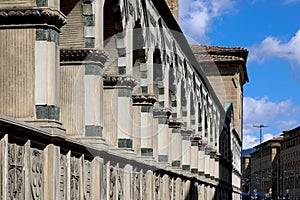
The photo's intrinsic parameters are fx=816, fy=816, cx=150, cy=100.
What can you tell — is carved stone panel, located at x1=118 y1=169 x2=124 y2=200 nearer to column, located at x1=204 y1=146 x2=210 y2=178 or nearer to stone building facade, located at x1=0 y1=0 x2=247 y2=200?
stone building facade, located at x1=0 y1=0 x2=247 y2=200

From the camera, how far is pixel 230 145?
205 ft

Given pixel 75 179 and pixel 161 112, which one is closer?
pixel 75 179

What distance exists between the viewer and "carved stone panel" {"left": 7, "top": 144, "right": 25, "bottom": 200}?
10688 mm

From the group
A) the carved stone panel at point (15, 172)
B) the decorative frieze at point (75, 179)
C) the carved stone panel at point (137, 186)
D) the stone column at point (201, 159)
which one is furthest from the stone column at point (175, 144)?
the carved stone panel at point (15, 172)

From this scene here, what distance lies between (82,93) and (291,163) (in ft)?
430

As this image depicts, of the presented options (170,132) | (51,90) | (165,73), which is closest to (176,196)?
(170,132)

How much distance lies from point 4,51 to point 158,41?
40.7 ft

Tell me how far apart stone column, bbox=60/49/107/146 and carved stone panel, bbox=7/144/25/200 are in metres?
3.87

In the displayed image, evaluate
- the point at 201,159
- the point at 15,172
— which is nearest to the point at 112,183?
the point at 15,172

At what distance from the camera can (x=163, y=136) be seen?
25438 millimetres

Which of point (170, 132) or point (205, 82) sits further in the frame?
point (205, 82)

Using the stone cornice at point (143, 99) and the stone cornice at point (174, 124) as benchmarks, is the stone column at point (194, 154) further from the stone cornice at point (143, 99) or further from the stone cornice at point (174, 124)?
the stone cornice at point (143, 99)

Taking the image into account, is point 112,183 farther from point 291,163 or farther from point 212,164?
point 291,163

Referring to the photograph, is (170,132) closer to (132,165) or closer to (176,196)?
(176,196)
